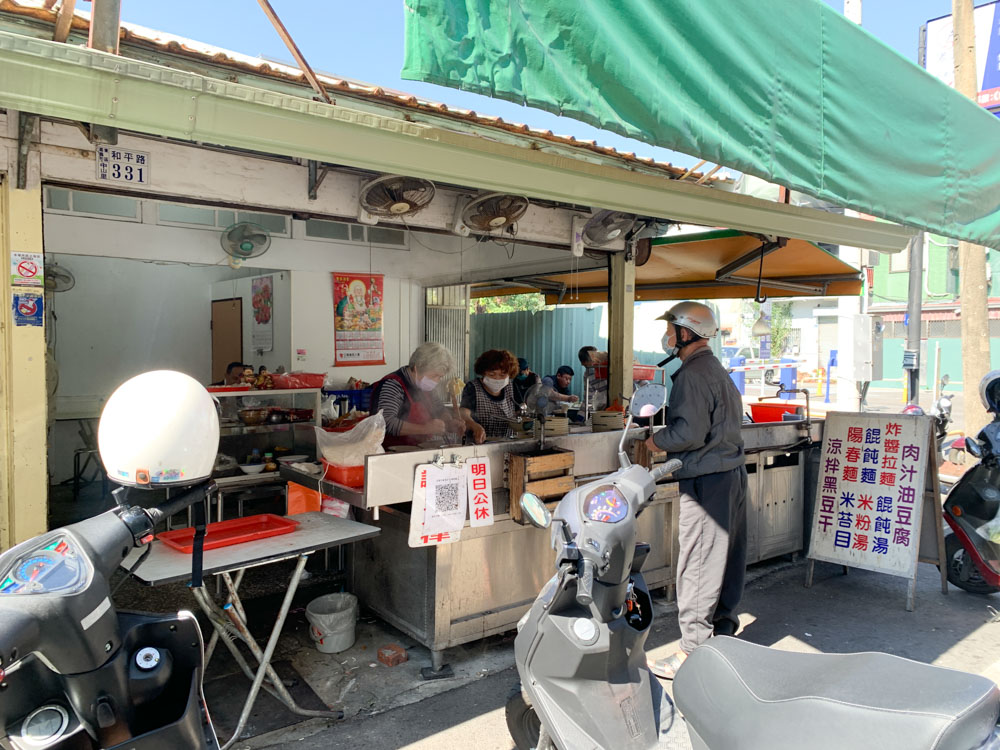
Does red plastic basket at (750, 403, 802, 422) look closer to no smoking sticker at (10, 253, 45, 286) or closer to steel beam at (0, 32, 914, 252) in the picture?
steel beam at (0, 32, 914, 252)

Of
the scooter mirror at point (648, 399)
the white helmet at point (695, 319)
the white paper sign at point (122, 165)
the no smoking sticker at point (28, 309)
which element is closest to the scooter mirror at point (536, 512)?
the scooter mirror at point (648, 399)

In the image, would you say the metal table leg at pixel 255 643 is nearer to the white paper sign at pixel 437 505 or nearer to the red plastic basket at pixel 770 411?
the white paper sign at pixel 437 505

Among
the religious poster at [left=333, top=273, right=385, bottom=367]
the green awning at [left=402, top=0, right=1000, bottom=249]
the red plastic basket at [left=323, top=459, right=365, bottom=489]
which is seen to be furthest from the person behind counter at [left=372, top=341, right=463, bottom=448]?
the religious poster at [left=333, top=273, right=385, bottom=367]

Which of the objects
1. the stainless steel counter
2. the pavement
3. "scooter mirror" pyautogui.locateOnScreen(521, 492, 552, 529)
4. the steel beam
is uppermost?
the steel beam

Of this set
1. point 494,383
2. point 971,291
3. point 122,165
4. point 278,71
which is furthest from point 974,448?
point 122,165

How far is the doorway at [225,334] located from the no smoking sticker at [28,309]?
20.1 ft

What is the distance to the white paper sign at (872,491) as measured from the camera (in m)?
4.74

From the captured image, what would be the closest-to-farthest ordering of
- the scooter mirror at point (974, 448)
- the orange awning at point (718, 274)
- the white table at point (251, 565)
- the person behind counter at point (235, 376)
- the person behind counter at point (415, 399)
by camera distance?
the white table at point (251, 565)
the person behind counter at point (415, 399)
the scooter mirror at point (974, 448)
the orange awning at point (718, 274)
the person behind counter at point (235, 376)

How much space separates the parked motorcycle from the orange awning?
4306 millimetres

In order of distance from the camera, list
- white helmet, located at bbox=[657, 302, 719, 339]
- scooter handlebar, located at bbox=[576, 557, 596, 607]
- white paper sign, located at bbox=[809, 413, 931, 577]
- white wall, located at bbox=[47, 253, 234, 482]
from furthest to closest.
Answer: white wall, located at bbox=[47, 253, 234, 482], white paper sign, located at bbox=[809, 413, 931, 577], white helmet, located at bbox=[657, 302, 719, 339], scooter handlebar, located at bbox=[576, 557, 596, 607]

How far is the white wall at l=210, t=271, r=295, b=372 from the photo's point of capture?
26.1 feet

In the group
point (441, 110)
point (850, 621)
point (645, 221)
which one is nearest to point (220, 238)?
point (441, 110)

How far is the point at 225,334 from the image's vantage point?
958 cm

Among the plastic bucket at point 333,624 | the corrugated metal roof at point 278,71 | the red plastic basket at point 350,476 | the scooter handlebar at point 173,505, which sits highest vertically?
the corrugated metal roof at point 278,71
